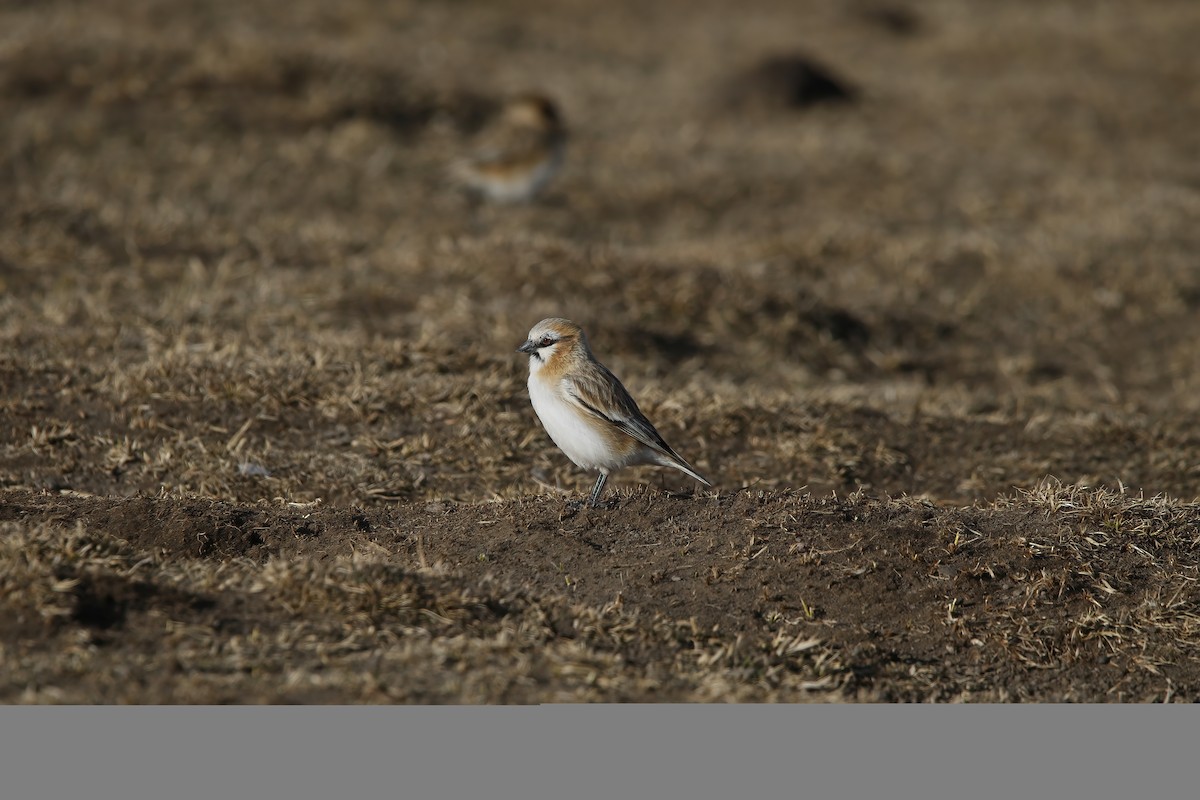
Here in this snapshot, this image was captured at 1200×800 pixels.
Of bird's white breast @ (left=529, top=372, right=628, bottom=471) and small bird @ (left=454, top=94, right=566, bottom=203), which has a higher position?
bird's white breast @ (left=529, top=372, right=628, bottom=471)

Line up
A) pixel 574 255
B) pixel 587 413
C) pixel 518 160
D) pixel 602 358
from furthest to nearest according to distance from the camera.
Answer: pixel 518 160 → pixel 574 255 → pixel 602 358 → pixel 587 413

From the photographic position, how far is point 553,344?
6.95 m

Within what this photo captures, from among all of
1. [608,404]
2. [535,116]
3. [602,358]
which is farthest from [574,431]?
[535,116]

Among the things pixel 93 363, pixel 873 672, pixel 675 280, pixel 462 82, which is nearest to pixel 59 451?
pixel 93 363

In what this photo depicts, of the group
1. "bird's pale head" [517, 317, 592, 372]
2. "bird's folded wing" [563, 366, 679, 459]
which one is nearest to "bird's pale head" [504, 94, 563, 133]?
"bird's pale head" [517, 317, 592, 372]

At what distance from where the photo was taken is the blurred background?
823 centimetres

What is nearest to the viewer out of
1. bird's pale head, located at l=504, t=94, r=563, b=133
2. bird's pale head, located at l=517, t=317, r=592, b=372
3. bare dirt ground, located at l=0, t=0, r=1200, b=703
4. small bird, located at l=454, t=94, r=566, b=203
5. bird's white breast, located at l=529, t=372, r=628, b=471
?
bare dirt ground, located at l=0, t=0, r=1200, b=703

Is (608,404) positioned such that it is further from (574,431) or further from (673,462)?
(673,462)

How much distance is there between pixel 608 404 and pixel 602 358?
3.42 m

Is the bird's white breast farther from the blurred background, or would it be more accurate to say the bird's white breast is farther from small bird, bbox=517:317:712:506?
the blurred background

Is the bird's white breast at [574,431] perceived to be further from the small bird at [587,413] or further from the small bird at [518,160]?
the small bird at [518,160]

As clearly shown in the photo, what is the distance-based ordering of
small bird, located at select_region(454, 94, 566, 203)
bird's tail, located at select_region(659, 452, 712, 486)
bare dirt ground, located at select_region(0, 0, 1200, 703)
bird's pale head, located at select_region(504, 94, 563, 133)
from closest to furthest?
bare dirt ground, located at select_region(0, 0, 1200, 703), bird's tail, located at select_region(659, 452, 712, 486), small bird, located at select_region(454, 94, 566, 203), bird's pale head, located at select_region(504, 94, 563, 133)

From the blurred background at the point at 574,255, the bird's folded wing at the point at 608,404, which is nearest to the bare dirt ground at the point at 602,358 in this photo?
the blurred background at the point at 574,255

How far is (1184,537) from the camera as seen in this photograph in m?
6.60
